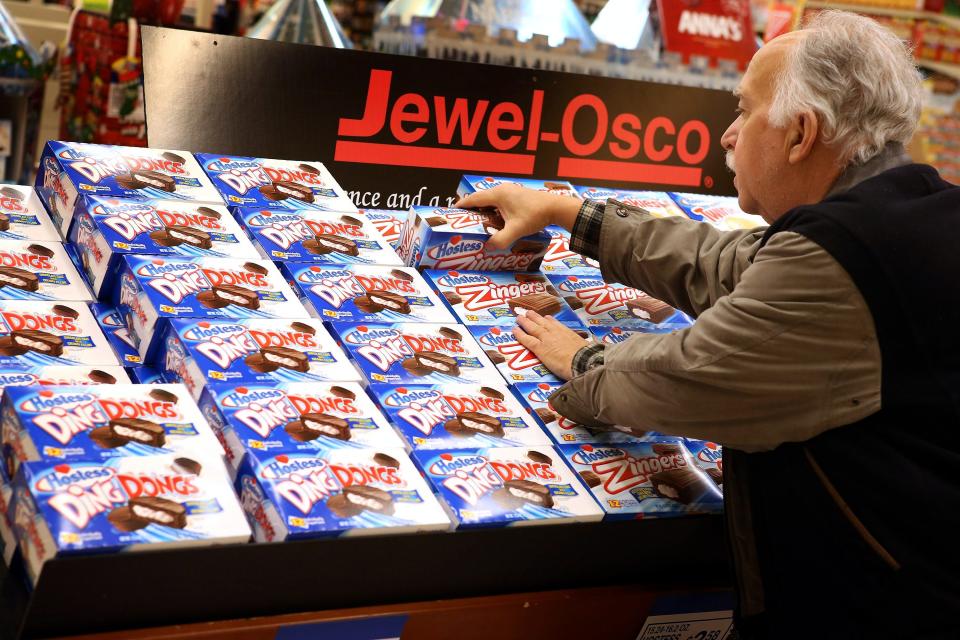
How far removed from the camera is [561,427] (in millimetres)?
2016

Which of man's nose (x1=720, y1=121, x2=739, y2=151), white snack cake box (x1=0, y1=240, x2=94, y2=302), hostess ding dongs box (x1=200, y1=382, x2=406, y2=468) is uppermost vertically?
man's nose (x1=720, y1=121, x2=739, y2=151)

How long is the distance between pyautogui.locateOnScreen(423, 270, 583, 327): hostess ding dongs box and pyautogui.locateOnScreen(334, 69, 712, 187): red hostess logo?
0.87 meters

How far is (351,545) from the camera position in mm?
1562

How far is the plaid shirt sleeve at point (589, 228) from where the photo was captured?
7.86 ft

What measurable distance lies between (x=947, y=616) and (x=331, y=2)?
696 centimetres

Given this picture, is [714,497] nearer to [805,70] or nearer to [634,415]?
[634,415]

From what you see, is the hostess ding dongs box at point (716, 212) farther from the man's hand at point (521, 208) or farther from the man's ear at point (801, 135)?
the man's ear at point (801, 135)

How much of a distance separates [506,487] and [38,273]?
1003mm

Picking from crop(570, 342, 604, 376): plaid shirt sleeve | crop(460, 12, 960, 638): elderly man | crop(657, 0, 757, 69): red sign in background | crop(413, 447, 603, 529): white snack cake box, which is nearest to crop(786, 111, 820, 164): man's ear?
crop(460, 12, 960, 638): elderly man

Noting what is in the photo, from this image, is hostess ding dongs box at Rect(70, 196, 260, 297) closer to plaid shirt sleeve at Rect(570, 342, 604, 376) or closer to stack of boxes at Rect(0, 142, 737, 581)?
stack of boxes at Rect(0, 142, 737, 581)

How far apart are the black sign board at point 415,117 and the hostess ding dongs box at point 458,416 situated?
4.03 feet

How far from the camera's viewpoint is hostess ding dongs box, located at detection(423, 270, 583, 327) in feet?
7.41

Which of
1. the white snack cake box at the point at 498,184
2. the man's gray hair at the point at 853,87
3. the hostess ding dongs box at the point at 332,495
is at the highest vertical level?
the man's gray hair at the point at 853,87

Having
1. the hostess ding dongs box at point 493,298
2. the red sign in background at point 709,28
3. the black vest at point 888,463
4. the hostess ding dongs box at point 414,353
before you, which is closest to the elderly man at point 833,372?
the black vest at point 888,463
